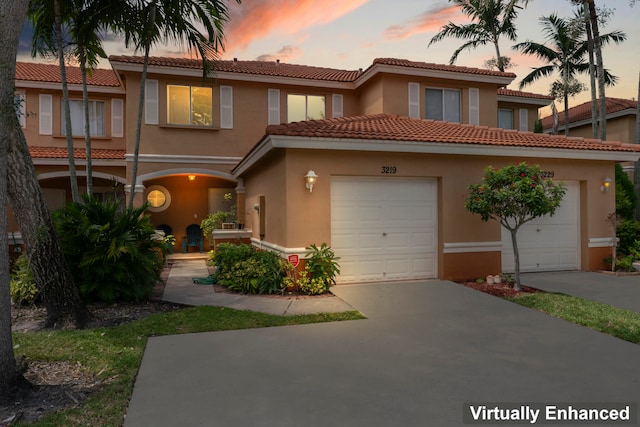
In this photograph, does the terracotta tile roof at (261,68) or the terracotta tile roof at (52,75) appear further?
the terracotta tile roof at (52,75)

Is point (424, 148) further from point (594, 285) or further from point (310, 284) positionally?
point (594, 285)

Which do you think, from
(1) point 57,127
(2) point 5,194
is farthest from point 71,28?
(2) point 5,194

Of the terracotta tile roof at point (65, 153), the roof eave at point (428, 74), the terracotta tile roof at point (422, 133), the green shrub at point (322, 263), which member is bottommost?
the green shrub at point (322, 263)

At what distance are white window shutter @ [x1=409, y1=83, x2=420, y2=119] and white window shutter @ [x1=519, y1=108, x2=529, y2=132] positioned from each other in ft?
26.1

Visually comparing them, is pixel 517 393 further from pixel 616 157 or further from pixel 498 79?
pixel 498 79

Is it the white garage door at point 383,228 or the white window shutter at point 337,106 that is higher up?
the white window shutter at point 337,106

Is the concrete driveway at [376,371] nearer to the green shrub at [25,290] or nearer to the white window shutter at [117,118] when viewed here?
the green shrub at [25,290]

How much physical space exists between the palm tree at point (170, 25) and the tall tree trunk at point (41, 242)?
4.13 meters

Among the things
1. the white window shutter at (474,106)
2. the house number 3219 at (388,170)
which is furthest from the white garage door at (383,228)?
the white window shutter at (474,106)

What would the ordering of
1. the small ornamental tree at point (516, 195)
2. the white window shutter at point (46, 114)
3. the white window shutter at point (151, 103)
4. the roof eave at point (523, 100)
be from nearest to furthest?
the small ornamental tree at point (516, 195)
the white window shutter at point (151, 103)
the white window shutter at point (46, 114)
the roof eave at point (523, 100)

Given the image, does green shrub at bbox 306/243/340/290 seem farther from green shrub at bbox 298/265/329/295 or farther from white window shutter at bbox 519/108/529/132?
white window shutter at bbox 519/108/529/132

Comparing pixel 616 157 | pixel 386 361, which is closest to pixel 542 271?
pixel 616 157

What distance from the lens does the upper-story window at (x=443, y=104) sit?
1512cm

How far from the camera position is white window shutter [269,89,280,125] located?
52.1 ft
